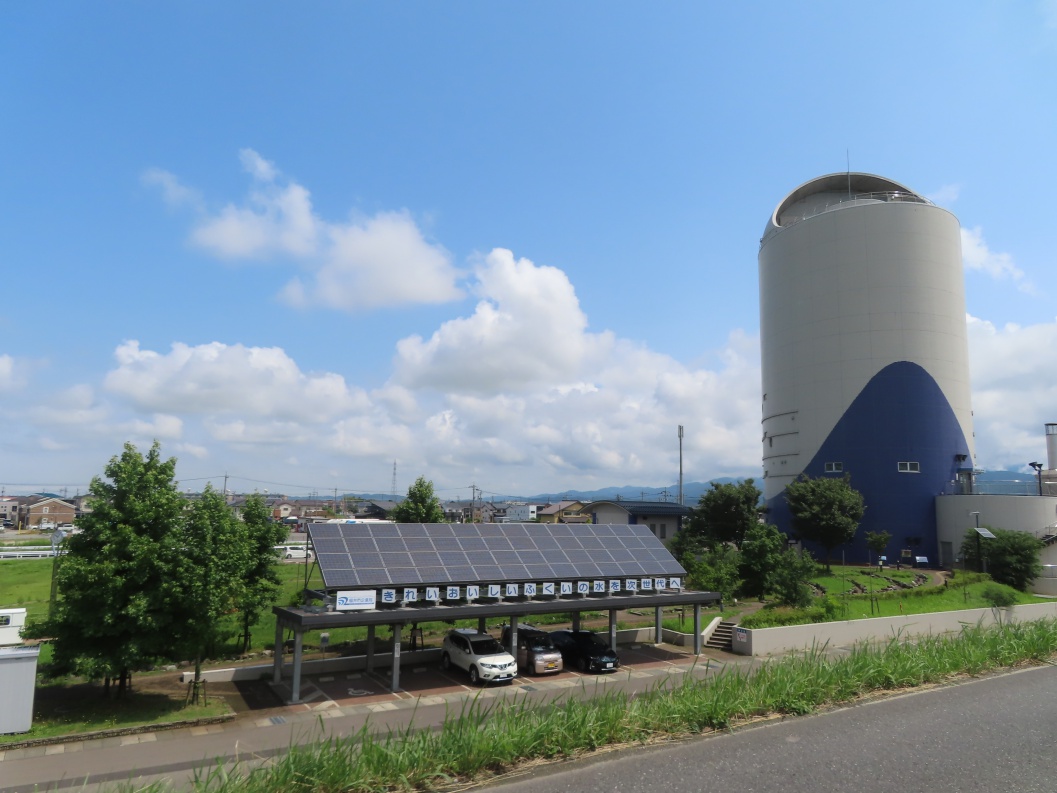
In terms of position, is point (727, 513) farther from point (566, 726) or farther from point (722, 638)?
point (566, 726)

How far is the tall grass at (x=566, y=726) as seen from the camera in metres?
9.75

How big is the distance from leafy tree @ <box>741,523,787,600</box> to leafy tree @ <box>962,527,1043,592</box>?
25521 mm

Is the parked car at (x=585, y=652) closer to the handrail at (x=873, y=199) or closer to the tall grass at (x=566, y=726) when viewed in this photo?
the tall grass at (x=566, y=726)

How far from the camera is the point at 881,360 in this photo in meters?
74.8

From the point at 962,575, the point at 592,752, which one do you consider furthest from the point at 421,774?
the point at 962,575

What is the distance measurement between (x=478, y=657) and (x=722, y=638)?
15.3 meters

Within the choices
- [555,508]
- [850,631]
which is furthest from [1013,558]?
[555,508]

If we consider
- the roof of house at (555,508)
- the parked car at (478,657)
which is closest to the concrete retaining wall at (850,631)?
the parked car at (478,657)

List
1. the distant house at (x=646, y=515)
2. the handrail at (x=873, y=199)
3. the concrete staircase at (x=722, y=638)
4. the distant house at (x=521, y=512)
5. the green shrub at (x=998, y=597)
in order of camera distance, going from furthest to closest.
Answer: the distant house at (x=521, y=512), the handrail at (x=873, y=199), the distant house at (x=646, y=515), the green shrub at (x=998, y=597), the concrete staircase at (x=722, y=638)

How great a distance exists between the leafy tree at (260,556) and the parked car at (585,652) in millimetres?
12808

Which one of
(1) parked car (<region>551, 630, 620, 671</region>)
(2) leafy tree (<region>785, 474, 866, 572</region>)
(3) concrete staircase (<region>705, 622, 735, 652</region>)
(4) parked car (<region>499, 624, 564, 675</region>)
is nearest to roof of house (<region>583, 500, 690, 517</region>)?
(2) leafy tree (<region>785, 474, 866, 572</region>)

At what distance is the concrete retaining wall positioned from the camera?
3381 cm

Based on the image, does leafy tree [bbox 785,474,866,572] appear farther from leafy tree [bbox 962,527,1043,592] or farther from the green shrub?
the green shrub

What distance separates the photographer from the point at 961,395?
76562 millimetres
